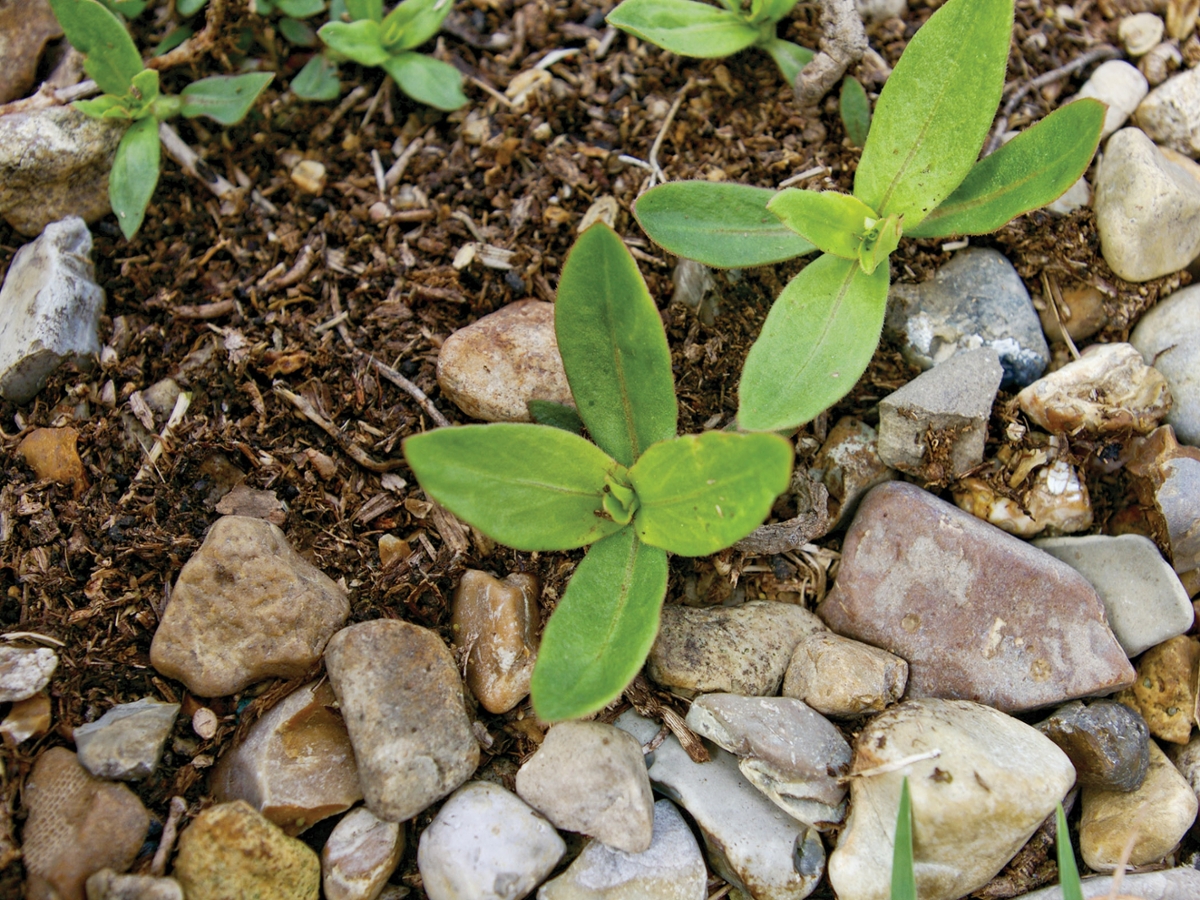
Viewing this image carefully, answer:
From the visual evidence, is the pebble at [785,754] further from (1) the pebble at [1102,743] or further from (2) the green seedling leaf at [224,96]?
(2) the green seedling leaf at [224,96]

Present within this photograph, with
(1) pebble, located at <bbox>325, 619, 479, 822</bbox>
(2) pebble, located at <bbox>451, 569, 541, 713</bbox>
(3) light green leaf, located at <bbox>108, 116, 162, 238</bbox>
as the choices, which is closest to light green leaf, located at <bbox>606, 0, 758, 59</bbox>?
(3) light green leaf, located at <bbox>108, 116, 162, 238</bbox>

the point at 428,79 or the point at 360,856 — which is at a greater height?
the point at 428,79

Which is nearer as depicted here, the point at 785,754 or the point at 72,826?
the point at 72,826

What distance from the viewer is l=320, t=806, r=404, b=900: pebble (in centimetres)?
215

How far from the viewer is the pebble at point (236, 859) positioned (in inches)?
81.4

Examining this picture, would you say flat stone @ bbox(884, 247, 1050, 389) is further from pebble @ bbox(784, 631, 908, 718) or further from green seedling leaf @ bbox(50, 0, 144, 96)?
green seedling leaf @ bbox(50, 0, 144, 96)

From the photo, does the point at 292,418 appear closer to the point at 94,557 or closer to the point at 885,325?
the point at 94,557

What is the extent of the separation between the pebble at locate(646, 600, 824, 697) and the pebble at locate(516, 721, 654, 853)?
25cm

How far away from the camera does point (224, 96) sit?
3004mm

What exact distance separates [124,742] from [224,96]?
7.09ft

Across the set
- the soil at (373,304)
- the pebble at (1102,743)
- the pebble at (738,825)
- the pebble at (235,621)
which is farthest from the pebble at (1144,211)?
the pebble at (235,621)

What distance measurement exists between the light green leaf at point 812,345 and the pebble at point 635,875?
3.72 feet

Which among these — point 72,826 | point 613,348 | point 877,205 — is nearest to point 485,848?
point 72,826

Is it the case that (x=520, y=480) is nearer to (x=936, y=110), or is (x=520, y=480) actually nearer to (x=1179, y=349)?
(x=936, y=110)
